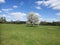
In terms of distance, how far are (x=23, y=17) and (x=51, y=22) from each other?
50cm

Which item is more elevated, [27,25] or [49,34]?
[27,25]

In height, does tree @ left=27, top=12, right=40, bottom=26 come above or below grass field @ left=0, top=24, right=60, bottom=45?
above

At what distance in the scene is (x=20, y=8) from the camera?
2.27 metres

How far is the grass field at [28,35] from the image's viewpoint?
215cm

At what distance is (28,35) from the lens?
2.23 meters

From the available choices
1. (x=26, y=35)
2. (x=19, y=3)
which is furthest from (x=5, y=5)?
(x=26, y=35)

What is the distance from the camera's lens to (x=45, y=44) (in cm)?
212

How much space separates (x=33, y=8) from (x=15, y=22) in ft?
1.38

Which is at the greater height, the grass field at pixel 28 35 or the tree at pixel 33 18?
the tree at pixel 33 18

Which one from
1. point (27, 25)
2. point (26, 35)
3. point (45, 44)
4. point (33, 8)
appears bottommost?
point (45, 44)

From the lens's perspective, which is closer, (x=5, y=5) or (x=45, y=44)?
(x=45, y=44)

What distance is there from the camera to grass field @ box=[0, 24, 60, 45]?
2.15 m

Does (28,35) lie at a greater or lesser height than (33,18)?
lesser

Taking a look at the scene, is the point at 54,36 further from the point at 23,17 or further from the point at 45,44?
the point at 23,17
